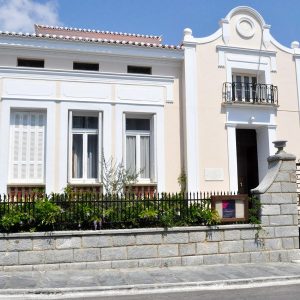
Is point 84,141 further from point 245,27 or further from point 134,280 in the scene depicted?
point 245,27

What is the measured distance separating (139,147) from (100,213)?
232 inches

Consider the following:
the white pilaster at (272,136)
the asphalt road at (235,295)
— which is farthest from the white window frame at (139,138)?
the asphalt road at (235,295)

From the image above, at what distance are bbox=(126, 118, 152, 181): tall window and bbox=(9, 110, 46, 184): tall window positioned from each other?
3201 millimetres

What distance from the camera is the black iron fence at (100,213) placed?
934 cm

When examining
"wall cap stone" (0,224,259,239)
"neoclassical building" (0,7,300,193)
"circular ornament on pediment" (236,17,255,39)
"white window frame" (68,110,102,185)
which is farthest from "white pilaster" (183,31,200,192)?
"wall cap stone" (0,224,259,239)

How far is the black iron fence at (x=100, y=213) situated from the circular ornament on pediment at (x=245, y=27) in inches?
335

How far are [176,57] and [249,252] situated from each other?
8383mm

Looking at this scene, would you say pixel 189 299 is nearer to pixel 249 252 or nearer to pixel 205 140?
pixel 249 252

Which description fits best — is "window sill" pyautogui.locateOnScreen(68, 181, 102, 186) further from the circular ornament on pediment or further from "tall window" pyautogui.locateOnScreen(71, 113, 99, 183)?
the circular ornament on pediment

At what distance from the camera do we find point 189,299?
6934 mm

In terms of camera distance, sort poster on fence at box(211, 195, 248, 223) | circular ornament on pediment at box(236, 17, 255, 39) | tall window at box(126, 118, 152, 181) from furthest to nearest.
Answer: circular ornament on pediment at box(236, 17, 255, 39)
tall window at box(126, 118, 152, 181)
poster on fence at box(211, 195, 248, 223)

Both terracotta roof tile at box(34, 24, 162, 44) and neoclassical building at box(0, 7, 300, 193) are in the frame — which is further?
terracotta roof tile at box(34, 24, 162, 44)

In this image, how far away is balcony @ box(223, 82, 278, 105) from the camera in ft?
51.4

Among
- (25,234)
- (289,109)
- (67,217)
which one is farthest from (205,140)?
(25,234)
